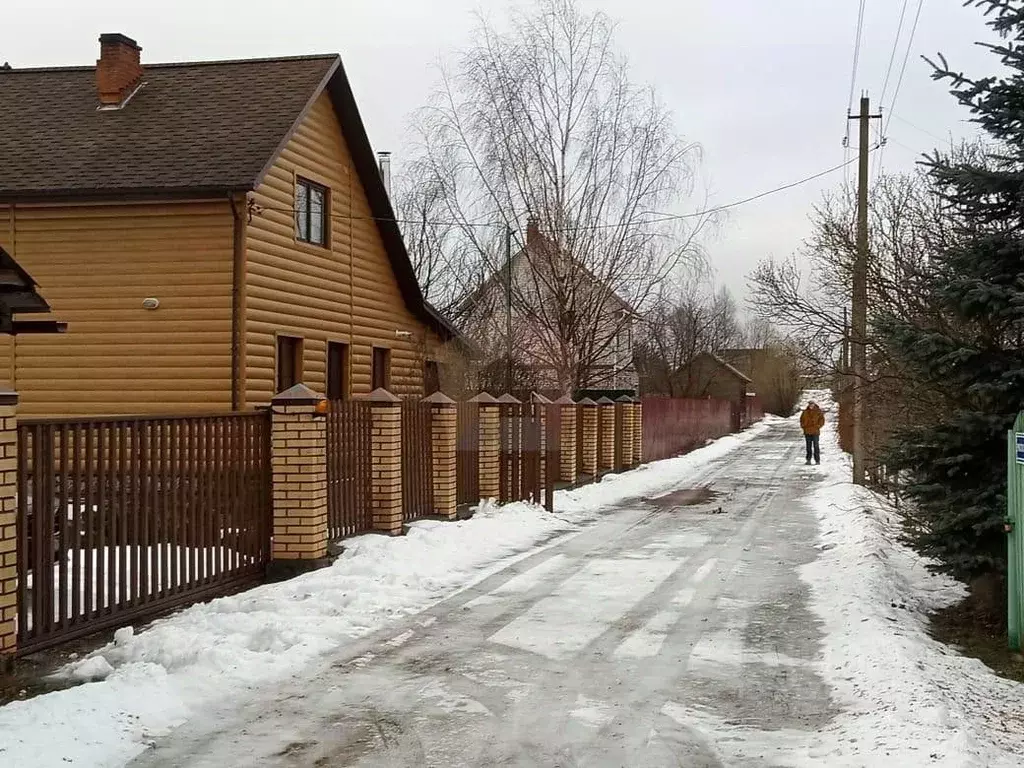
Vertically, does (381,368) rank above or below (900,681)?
above

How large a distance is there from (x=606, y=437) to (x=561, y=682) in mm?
16809

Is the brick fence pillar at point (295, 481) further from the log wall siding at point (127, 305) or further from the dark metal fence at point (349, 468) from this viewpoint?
the log wall siding at point (127, 305)

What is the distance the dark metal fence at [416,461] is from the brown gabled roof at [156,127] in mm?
4041

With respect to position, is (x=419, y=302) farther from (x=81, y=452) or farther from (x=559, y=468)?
(x=81, y=452)

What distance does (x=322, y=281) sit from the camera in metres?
16.9

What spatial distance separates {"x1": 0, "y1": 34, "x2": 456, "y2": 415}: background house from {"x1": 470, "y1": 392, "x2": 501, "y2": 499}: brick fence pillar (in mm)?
3258

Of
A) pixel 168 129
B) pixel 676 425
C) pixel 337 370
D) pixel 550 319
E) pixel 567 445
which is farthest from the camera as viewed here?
pixel 676 425

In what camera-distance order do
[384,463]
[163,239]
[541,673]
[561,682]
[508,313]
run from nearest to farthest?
1. [561,682]
2. [541,673]
3. [384,463]
4. [163,239]
5. [508,313]

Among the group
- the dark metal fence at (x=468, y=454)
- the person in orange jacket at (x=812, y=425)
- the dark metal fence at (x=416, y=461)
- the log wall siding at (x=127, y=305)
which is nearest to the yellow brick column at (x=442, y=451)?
the dark metal fence at (x=416, y=461)

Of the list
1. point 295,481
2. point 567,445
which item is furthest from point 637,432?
point 295,481

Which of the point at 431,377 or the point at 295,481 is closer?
the point at 295,481

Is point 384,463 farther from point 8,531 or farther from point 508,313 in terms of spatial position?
point 508,313

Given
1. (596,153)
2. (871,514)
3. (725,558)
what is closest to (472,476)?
(725,558)

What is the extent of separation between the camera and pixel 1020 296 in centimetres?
633
